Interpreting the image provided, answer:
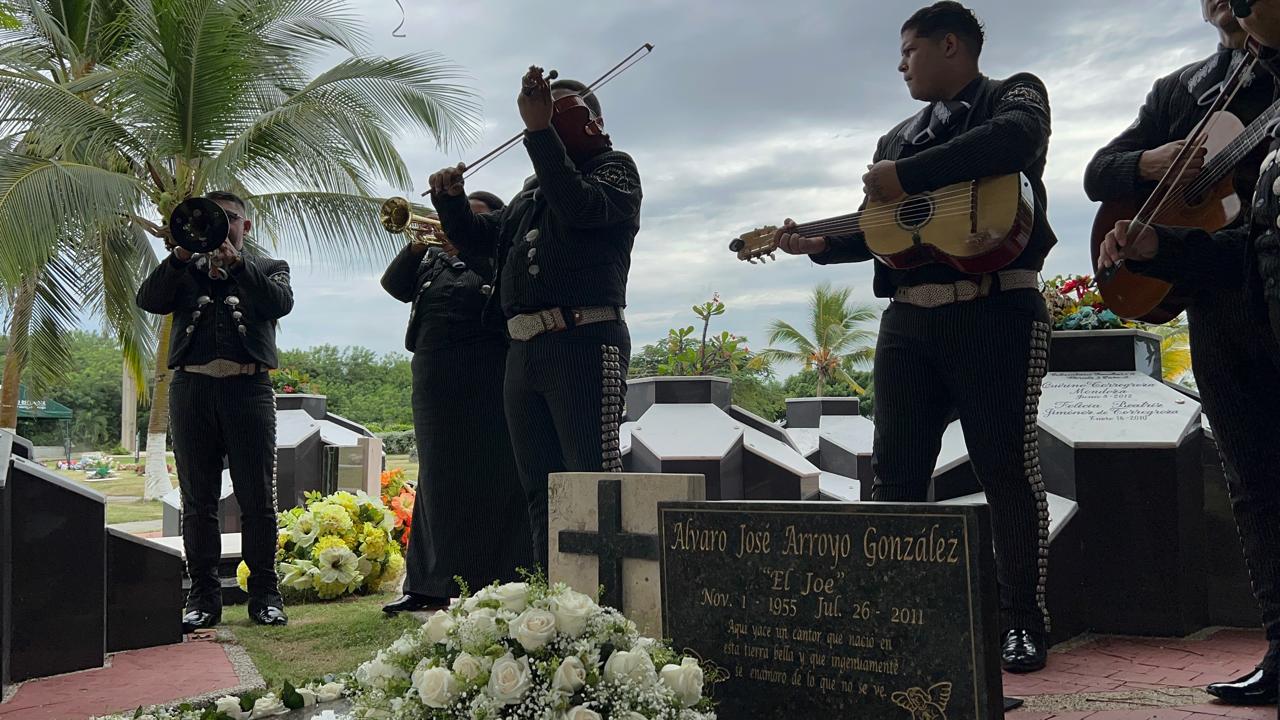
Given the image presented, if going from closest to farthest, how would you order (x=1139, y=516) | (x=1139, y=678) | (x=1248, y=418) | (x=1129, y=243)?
(x=1129, y=243) < (x=1248, y=418) < (x=1139, y=678) < (x=1139, y=516)

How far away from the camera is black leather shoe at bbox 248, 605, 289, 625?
17.5ft

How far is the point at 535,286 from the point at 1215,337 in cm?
226

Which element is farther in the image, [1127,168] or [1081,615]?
[1081,615]

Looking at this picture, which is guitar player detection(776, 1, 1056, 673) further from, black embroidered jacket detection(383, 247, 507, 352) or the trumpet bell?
Result: the trumpet bell

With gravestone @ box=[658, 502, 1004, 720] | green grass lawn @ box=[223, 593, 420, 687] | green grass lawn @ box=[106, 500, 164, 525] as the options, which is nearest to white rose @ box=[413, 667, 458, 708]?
gravestone @ box=[658, 502, 1004, 720]

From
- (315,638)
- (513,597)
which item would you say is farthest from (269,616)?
(513,597)

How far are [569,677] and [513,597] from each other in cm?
31

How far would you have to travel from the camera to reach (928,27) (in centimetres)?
363

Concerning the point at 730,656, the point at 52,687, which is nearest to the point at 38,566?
the point at 52,687

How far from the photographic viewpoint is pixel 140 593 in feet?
16.2

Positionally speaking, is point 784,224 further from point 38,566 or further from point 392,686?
point 38,566

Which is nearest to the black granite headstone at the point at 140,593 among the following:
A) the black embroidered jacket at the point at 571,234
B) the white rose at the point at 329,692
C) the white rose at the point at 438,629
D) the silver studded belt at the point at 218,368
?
the silver studded belt at the point at 218,368

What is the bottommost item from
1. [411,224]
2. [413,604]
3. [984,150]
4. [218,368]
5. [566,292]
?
[413,604]

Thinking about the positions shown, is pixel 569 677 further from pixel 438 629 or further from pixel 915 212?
pixel 915 212
